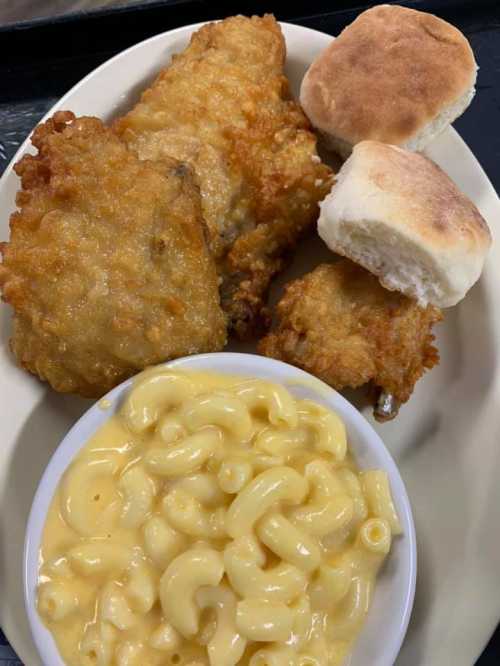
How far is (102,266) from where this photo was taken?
1.35 m

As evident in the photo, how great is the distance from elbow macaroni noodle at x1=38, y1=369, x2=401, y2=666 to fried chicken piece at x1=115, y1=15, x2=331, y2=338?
1.28 feet

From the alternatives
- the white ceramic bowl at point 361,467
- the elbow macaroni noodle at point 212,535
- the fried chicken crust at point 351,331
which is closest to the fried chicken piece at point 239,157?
the fried chicken crust at point 351,331

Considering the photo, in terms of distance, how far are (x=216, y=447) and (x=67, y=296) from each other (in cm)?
41

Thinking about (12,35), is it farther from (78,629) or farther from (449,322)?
(78,629)

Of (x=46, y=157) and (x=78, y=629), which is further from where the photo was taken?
(x=46, y=157)

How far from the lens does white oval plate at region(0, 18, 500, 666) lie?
1.40m

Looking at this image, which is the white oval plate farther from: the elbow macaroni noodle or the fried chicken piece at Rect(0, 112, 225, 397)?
the elbow macaroni noodle

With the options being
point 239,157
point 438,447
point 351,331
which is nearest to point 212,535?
point 351,331

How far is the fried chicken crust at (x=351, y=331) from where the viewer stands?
4.69 feet

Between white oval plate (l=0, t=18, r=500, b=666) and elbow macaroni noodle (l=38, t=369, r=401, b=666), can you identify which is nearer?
elbow macaroni noodle (l=38, t=369, r=401, b=666)

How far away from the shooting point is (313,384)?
1.34m

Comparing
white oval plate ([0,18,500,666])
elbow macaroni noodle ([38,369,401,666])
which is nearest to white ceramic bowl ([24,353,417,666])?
elbow macaroni noodle ([38,369,401,666])

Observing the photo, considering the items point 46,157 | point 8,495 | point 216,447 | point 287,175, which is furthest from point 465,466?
point 46,157

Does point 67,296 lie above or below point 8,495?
above
